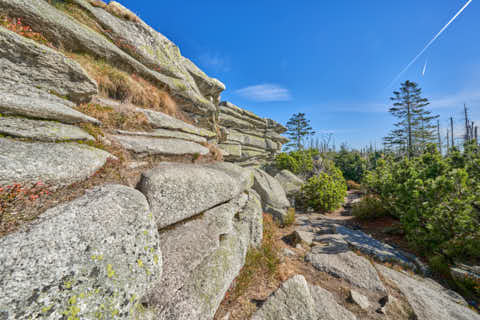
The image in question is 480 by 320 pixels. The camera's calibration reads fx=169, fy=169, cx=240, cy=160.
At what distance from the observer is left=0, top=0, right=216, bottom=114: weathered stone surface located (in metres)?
3.59

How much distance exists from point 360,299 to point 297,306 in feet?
5.44

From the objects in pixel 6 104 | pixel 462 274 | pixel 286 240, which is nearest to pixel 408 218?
pixel 462 274

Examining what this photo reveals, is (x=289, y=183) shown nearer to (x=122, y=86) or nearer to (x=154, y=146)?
(x=154, y=146)

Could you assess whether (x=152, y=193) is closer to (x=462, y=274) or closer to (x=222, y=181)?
(x=222, y=181)

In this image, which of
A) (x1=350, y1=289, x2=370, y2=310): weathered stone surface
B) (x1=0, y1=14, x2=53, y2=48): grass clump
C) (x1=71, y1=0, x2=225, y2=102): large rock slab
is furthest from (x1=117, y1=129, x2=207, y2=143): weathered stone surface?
(x1=350, y1=289, x2=370, y2=310): weathered stone surface

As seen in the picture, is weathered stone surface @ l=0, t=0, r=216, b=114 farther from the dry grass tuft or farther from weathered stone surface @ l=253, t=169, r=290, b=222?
weathered stone surface @ l=253, t=169, r=290, b=222

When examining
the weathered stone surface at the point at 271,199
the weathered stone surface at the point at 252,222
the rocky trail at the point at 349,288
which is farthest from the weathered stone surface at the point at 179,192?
the weathered stone surface at the point at 271,199

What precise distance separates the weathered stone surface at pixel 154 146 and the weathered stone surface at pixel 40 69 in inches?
51.7

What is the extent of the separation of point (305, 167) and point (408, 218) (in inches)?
349

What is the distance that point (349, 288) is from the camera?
403 cm

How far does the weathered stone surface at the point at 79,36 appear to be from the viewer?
141 inches

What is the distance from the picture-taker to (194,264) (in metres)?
2.75

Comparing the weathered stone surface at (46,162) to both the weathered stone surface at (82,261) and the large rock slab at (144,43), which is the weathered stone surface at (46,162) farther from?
the large rock slab at (144,43)

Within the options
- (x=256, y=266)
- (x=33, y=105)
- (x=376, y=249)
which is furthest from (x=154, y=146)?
(x=376, y=249)
